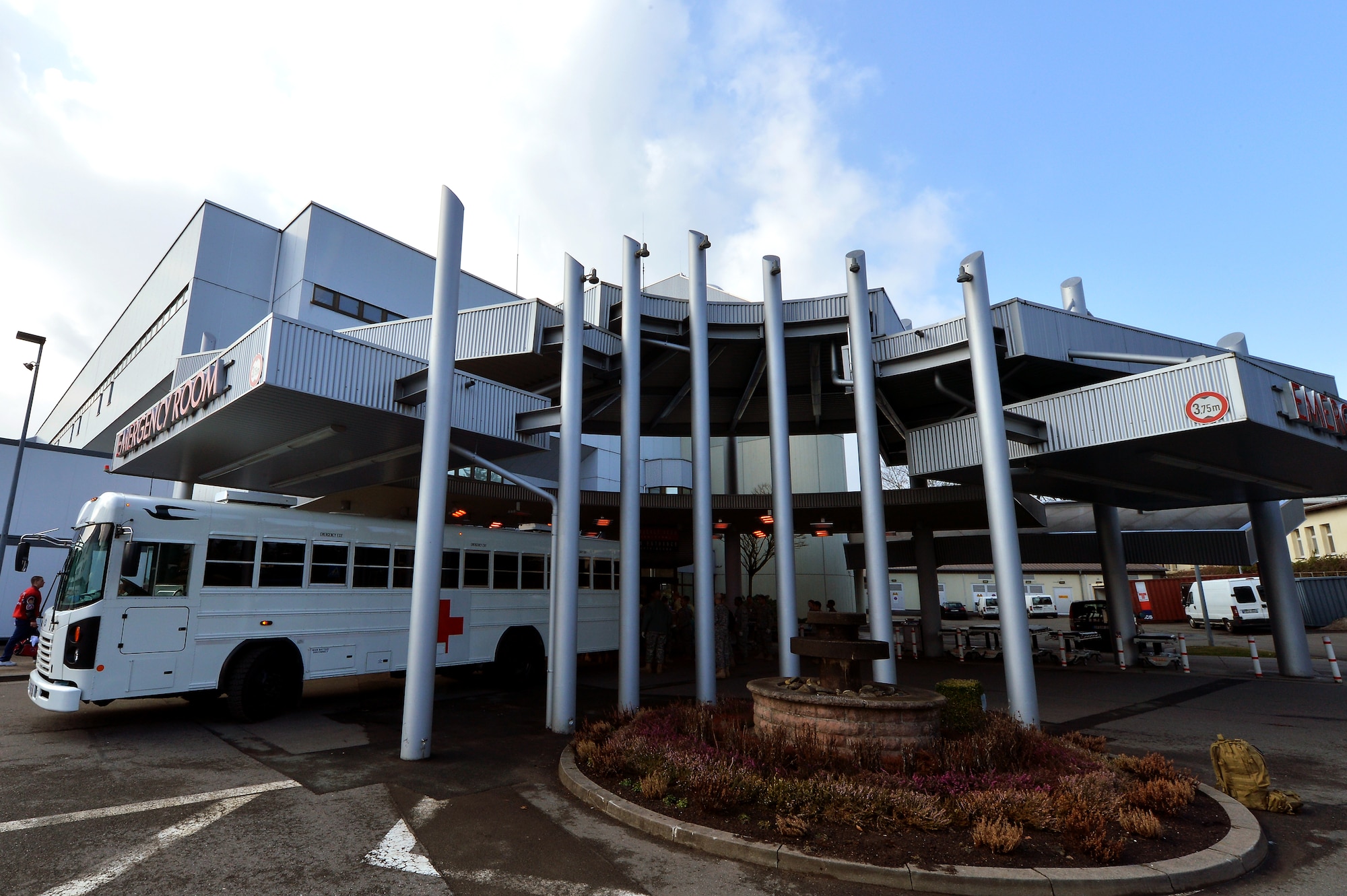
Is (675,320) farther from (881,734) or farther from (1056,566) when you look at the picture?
(1056,566)

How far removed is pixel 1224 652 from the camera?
22.4 m

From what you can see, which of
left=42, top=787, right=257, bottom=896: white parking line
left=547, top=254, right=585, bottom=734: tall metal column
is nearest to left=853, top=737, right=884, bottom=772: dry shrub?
left=547, top=254, right=585, bottom=734: tall metal column

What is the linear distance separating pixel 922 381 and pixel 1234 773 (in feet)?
35.6

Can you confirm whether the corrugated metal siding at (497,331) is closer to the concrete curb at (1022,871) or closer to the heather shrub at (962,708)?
the heather shrub at (962,708)

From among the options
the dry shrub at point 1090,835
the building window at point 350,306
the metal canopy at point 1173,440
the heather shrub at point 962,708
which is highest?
the building window at point 350,306

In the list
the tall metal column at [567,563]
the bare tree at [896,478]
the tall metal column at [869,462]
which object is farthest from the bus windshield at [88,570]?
the bare tree at [896,478]

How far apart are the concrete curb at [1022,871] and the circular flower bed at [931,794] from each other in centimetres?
16

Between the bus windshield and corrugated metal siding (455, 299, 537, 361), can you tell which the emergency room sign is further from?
the bus windshield

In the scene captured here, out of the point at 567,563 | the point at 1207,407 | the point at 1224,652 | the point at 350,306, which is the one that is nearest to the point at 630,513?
the point at 567,563

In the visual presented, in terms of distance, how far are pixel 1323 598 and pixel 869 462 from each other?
119 feet

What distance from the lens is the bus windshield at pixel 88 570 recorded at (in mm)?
8836

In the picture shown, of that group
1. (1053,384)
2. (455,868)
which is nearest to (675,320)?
(1053,384)

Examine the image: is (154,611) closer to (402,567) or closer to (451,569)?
(402,567)

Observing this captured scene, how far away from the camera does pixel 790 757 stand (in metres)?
6.75
